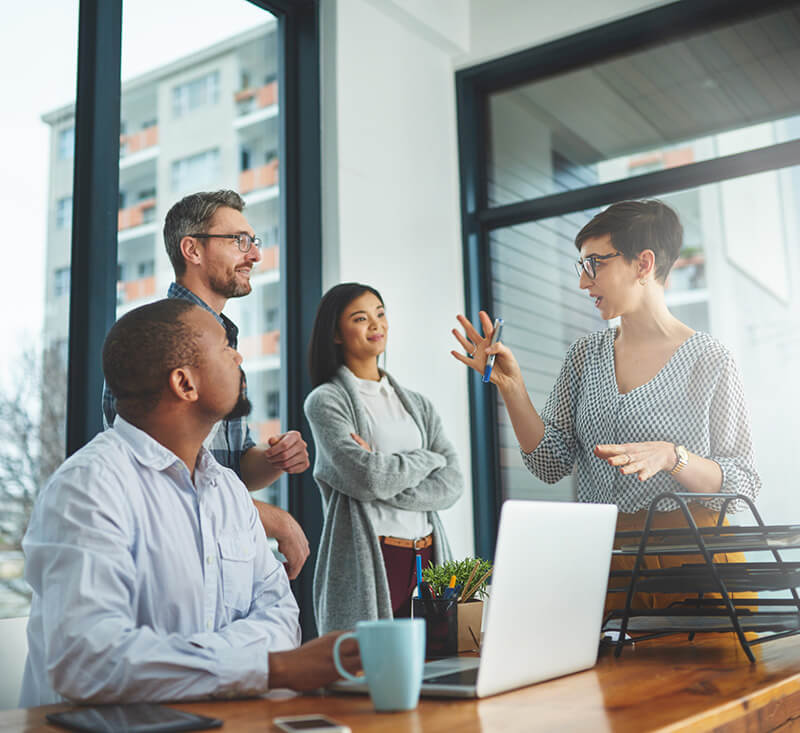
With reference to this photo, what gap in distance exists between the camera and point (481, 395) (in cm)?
393

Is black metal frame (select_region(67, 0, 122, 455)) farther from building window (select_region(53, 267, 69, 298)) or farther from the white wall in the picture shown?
the white wall

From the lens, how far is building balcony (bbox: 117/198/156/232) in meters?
2.77

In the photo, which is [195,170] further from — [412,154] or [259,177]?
[412,154]

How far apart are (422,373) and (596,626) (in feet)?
8.15

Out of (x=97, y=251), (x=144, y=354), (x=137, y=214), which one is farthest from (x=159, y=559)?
(x=137, y=214)

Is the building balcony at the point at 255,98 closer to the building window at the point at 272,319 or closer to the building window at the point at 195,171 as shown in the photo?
the building window at the point at 195,171

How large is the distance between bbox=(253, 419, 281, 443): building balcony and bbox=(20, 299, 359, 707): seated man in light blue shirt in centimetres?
170

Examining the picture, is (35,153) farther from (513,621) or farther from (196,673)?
(513,621)

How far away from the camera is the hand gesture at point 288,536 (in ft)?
6.31

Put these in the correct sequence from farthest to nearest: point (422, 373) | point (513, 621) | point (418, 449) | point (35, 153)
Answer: point (422, 373)
point (418, 449)
point (35, 153)
point (513, 621)

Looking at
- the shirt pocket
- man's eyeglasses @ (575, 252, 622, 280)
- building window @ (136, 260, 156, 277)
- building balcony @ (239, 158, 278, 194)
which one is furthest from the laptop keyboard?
building balcony @ (239, 158, 278, 194)

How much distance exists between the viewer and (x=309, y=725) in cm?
80

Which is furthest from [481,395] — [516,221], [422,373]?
[516,221]

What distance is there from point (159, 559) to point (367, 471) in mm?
1375
